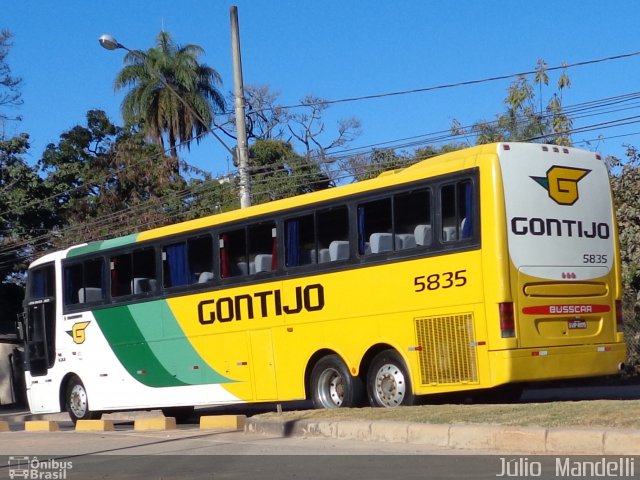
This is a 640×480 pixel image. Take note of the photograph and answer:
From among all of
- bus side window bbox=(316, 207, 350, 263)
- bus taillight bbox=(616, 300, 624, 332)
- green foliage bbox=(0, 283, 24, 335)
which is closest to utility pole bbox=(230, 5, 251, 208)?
bus side window bbox=(316, 207, 350, 263)

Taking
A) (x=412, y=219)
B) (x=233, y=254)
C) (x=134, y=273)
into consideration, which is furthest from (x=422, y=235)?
(x=134, y=273)

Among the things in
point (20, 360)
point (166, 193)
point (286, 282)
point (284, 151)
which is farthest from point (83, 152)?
point (286, 282)

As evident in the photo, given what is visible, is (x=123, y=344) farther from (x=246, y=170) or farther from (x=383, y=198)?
(x=383, y=198)

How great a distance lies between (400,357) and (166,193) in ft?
91.2

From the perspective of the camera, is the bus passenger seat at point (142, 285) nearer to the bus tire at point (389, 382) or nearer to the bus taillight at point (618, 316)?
the bus tire at point (389, 382)

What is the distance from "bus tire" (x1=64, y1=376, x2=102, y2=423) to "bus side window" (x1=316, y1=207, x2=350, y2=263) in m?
6.99

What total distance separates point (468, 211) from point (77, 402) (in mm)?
10161

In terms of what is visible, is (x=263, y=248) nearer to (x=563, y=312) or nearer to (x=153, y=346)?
(x=153, y=346)

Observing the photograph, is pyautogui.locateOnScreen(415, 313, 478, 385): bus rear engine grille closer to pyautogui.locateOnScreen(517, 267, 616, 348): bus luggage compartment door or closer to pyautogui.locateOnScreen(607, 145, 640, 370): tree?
pyautogui.locateOnScreen(517, 267, 616, 348): bus luggage compartment door

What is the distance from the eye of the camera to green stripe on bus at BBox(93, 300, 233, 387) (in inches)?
715

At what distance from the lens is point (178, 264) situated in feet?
59.6

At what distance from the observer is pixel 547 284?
1377 centimetres

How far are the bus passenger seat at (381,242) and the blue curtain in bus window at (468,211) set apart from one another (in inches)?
51.1

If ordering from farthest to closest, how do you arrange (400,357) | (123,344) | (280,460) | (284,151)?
(284,151) < (123,344) < (400,357) < (280,460)
